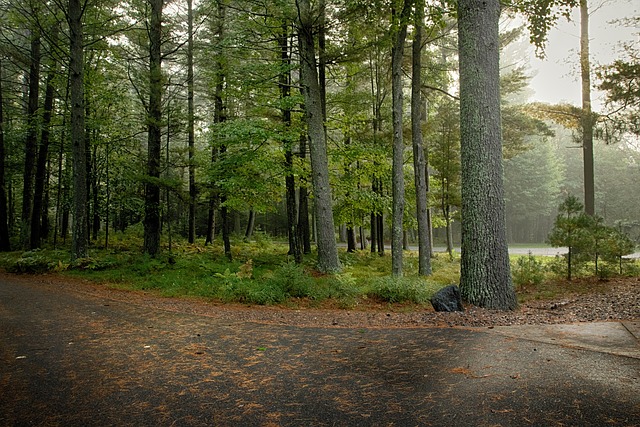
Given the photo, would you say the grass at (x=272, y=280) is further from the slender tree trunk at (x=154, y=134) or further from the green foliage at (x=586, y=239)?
the slender tree trunk at (x=154, y=134)

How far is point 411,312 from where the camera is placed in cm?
710

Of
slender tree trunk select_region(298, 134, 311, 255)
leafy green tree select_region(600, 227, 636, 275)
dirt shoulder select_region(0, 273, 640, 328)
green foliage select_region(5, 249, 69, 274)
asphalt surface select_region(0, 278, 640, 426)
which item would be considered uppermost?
slender tree trunk select_region(298, 134, 311, 255)

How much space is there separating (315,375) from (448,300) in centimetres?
376

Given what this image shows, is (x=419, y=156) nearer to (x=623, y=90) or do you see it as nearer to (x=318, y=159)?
(x=318, y=159)

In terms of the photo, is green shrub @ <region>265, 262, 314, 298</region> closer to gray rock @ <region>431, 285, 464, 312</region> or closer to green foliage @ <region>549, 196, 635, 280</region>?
gray rock @ <region>431, 285, 464, 312</region>

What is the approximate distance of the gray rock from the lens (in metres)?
6.48

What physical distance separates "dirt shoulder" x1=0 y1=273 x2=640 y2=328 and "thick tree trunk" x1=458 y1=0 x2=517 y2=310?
69 centimetres

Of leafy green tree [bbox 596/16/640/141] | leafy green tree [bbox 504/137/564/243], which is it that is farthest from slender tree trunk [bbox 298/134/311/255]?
leafy green tree [bbox 504/137/564/243]

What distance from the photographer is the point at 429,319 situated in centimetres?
610

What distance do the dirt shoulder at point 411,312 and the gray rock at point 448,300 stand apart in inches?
6.9

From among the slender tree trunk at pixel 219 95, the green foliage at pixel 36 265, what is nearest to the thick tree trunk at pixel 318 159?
the slender tree trunk at pixel 219 95

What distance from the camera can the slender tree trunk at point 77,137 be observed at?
12.0m

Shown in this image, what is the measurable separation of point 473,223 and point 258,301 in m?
4.55

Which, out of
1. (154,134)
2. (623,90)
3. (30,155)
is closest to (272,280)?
(154,134)
